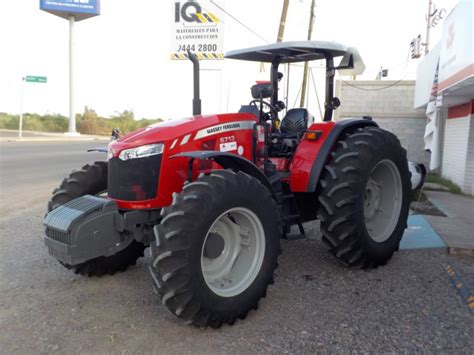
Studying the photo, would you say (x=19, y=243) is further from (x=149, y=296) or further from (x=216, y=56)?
(x=216, y=56)

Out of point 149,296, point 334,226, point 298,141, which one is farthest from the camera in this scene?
point 298,141

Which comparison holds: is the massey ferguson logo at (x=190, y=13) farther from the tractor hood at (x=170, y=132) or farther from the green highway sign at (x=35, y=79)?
the green highway sign at (x=35, y=79)

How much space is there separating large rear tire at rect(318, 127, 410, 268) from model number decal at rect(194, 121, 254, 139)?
882 mm

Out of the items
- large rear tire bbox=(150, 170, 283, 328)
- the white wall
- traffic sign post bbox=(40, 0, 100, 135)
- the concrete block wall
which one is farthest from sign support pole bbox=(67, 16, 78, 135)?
large rear tire bbox=(150, 170, 283, 328)

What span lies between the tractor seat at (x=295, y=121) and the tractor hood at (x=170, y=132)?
50.3 inches

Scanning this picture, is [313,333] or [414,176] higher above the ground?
[414,176]

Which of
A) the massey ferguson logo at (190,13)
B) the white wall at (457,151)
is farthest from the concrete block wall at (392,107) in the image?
the massey ferguson logo at (190,13)

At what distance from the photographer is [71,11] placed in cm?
4419

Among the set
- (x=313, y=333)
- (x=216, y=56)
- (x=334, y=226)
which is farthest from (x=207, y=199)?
(x=216, y=56)

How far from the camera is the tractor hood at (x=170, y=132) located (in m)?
3.66

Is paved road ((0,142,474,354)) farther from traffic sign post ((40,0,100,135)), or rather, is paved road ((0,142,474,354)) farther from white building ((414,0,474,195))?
traffic sign post ((40,0,100,135))

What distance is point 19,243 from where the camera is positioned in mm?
5652

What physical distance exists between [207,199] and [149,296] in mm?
1287

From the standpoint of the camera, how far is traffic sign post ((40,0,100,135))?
42.9 metres
